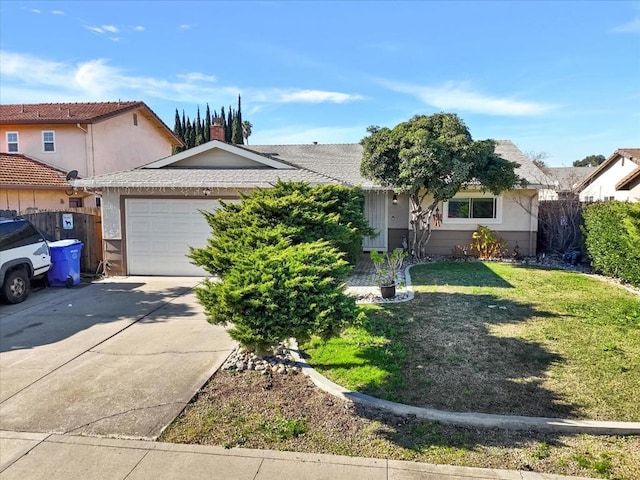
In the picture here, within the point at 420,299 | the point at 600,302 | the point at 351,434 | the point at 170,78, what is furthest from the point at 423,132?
Answer: the point at 170,78

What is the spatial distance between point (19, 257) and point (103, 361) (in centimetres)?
552

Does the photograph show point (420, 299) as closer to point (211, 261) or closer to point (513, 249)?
point (211, 261)

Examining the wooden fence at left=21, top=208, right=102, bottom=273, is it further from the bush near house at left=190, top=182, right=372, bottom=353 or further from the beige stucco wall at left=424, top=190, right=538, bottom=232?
the beige stucco wall at left=424, top=190, right=538, bottom=232

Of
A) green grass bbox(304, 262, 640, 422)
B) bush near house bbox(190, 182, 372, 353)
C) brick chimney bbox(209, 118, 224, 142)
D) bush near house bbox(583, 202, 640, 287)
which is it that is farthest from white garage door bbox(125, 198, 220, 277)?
bush near house bbox(583, 202, 640, 287)

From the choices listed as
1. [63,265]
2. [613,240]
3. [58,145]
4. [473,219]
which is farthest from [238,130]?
Result: [613,240]

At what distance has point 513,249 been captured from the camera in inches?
624

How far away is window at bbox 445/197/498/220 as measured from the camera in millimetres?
15859

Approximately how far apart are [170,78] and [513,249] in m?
16.9

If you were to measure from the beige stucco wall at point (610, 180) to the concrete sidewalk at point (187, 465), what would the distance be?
24.7 meters

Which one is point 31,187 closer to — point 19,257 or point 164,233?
point 164,233

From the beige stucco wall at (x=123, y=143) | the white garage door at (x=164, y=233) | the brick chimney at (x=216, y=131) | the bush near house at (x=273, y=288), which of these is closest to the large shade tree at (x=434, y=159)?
the white garage door at (x=164, y=233)

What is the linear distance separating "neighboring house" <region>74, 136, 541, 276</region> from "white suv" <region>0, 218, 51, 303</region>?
218 cm

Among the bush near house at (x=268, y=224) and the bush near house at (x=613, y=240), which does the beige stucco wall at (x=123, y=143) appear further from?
the bush near house at (x=613, y=240)

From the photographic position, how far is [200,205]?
1239 cm
